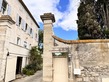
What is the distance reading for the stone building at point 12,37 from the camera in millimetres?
8883

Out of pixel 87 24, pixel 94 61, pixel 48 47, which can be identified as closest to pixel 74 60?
pixel 94 61

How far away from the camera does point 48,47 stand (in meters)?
6.32

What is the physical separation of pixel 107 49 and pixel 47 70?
311 centimetres

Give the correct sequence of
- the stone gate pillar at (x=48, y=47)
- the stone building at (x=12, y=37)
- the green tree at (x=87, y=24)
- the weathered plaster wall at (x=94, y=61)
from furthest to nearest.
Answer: the green tree at (x=87, y=24)
the stone building at (x=12, y=37)
the stone gate pillar at (x=48, y=47)
the weathered plaster wall at (x=94, y=61)

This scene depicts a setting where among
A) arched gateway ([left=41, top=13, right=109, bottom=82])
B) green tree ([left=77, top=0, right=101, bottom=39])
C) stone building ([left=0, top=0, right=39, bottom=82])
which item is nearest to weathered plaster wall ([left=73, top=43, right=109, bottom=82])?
arched gateway ([left=41, top=13, right=109, bottom=82])

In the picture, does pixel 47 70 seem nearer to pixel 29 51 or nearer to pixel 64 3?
pixel 64 3

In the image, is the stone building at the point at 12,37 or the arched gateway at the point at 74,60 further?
the stone building at the point at 12,37

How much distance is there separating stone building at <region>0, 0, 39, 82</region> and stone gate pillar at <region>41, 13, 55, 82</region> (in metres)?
3.49

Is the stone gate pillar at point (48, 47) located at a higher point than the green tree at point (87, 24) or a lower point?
lower

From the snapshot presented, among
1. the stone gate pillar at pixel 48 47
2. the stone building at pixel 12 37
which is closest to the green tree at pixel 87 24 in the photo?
the stone gate pillar at pixel 48 47

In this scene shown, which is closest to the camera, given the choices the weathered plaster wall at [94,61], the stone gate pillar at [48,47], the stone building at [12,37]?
the weathered plaster wall at [94,61]

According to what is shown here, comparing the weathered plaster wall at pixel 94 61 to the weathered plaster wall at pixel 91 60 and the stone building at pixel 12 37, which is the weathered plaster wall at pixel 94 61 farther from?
the stone building at pixel 12 37

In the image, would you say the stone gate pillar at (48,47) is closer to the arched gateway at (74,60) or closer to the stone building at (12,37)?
the arched gateway at (74,60)

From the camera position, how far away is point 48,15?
21.5 ft
